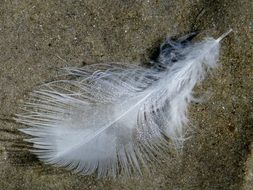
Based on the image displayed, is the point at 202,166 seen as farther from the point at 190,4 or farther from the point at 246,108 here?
the point at 190,4

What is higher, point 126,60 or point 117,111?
point 126,60

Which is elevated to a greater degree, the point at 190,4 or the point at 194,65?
the point at 190,4

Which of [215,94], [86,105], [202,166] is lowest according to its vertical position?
[202,166]

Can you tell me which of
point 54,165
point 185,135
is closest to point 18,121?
point 54,165
